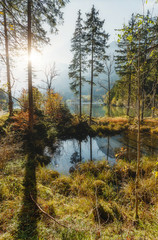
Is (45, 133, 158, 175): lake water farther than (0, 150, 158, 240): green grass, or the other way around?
(45, 133, 158, 175): lake water

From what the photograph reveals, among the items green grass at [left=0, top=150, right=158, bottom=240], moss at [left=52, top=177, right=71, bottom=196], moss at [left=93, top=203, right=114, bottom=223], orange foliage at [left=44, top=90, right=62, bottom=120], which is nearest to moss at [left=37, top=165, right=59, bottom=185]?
green grass at [left=0, top=150, right=158, bottom=240]

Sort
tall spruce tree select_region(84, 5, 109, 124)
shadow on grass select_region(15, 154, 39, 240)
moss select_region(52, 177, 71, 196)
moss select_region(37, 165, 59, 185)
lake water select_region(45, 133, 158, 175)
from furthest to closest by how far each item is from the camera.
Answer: tall spruce tree select_region(84, 5, 109, 124) → lake water select_region(45, 133, 158, 175) → moss select_region(37, 165, 59, 185) → moss select_region(52, 177, 71, 196) → shadow on grass select_region(15, 154, 39, 240)

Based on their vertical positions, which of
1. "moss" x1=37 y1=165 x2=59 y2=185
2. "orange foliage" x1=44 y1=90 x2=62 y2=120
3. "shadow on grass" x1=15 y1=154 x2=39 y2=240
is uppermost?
"orange foliage" x1=44 y1=90 x2=62 y2=120

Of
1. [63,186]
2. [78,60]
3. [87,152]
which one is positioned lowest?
[87,152]

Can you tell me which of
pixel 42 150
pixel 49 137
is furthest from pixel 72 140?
pixel 42 150

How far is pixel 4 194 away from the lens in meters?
2.97

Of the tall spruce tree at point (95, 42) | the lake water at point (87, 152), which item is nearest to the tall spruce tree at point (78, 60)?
the tall spruce tree at point (95, 42)

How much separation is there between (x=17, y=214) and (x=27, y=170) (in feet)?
7.32

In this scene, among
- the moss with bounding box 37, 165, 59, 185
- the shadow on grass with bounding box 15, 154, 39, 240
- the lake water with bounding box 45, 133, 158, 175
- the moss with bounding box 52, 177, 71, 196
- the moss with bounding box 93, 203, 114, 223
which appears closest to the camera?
the shadow on grass with bounding box 15, 154, 39, 240

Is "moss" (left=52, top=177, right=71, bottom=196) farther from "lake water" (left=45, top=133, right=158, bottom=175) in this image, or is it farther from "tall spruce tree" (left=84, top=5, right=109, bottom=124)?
"tall spruce tree" (left=84, top=5, right=109, bottom=124)

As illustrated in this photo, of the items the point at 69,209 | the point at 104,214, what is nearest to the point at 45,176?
the point at 69,209

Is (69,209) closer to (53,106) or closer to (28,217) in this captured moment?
(28,217)

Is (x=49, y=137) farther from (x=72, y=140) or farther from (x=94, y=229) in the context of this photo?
(x=94, y=229)

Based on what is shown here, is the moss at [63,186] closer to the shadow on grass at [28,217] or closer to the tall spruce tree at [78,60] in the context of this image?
the shadow on grass at [28,217]
